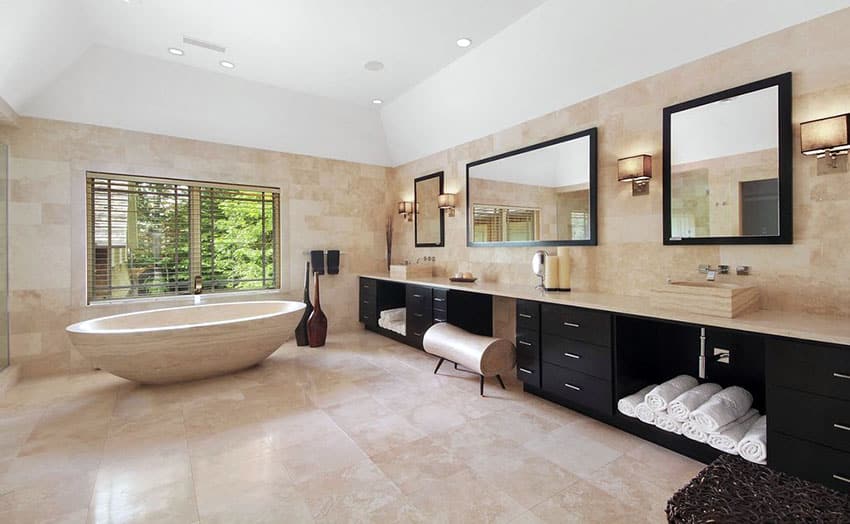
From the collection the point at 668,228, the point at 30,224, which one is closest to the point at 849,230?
the point at 668,228

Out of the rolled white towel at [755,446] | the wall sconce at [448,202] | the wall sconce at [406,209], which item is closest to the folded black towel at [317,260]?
the wall sconce at [406,209]

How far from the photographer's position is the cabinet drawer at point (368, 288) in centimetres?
540

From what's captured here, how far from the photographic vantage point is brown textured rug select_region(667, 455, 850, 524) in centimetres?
115

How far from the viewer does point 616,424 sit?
264 cm

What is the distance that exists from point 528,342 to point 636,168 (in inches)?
61.8

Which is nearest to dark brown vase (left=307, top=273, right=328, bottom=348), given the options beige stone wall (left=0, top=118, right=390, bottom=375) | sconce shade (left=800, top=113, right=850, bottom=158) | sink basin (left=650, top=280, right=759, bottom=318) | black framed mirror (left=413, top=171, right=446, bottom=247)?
beige stone wall (left=0, top=118, right=390, bottom=375)

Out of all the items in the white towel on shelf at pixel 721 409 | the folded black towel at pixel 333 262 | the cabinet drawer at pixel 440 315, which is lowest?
the white towel on shelf at pixel 721 409

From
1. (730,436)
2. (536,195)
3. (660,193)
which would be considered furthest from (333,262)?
(730,436)

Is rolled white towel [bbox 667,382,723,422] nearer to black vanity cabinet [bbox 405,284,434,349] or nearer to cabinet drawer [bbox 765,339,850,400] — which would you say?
cabinet drawer [bbox 765,339,850,400]

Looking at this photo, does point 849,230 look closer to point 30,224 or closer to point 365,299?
point 365,299

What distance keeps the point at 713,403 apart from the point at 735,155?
5.11ft

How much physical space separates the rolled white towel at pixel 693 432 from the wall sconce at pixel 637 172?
1667 mm

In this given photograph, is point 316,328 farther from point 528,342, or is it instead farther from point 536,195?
point 536,195

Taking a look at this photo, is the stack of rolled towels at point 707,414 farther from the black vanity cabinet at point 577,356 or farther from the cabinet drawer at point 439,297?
the cabinet drawer at point 439,297
